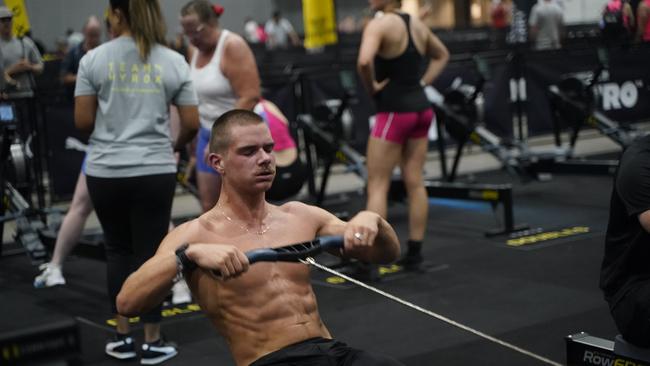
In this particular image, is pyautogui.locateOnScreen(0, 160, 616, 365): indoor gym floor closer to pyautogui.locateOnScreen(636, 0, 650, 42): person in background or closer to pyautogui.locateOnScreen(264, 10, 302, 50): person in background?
pyautogui.locateOnScreen(636, 0, 650, 42): person in background

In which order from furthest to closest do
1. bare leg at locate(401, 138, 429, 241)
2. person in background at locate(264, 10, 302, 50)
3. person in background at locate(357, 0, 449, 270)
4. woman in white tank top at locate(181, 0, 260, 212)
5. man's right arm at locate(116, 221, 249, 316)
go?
person in background at locate(264, 10, 302, 50) < bare leg at locate(401, 138, 429, 241) < person in background at locate(357, 0, 449, 270) < woman in white tank top at locate(181, 0, 260, 212) < man's right arm at locate(116, 221, 249, 316)

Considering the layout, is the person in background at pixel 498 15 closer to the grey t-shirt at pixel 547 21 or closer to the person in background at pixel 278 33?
the person in background at pixel 278 33

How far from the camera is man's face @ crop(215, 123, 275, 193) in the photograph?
278 cm

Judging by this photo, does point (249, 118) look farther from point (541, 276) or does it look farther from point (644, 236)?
point (541, 276)

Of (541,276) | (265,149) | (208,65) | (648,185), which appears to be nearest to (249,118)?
(265,149)

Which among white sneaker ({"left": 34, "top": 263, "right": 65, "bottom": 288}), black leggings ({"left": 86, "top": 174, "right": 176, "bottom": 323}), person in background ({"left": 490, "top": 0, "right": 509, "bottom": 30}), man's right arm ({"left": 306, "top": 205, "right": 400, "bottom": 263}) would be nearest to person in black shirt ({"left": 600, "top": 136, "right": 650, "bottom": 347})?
man's right arm ({"left": 306, "top": 205, "right": 400, "bottom": 263})

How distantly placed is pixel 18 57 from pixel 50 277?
3.07m

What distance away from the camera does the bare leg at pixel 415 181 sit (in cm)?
559

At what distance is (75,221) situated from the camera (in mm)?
5414

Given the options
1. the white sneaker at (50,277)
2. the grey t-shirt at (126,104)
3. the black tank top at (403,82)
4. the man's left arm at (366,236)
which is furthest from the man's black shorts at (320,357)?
the white sneaker at (50,277)

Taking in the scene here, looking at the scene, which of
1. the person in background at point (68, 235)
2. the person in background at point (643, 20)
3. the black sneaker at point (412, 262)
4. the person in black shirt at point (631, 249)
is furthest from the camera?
the person in background at point (643, 20)

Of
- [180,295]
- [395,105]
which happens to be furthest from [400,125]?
[180,295]

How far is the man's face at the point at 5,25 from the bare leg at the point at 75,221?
8.98 feet

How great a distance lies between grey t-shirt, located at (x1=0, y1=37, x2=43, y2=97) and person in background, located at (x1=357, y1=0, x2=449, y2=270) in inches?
136
